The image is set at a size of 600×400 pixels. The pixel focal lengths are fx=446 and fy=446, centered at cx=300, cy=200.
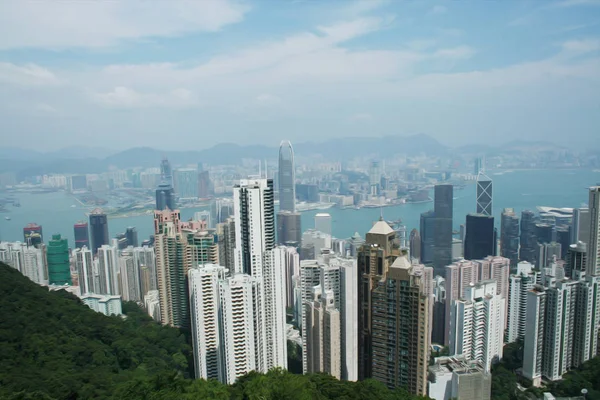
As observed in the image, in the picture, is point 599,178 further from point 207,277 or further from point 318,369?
point 207,277

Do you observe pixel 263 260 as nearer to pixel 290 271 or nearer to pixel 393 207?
pixel 290 271

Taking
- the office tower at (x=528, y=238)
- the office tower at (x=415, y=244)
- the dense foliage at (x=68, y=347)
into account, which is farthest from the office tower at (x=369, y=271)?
the office tower at (x=528, y=238)

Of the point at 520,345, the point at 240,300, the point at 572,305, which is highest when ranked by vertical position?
the point at 240,300

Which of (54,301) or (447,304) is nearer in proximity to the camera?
(54,301)

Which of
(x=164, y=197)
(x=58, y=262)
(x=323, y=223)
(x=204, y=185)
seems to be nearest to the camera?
(x=58, y=262)

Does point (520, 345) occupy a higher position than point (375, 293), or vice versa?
point (375, 293)

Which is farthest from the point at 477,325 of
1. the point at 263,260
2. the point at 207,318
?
the point at 207,318

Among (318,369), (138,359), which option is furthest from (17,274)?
(318,369)
